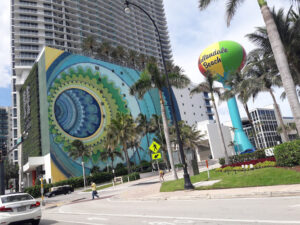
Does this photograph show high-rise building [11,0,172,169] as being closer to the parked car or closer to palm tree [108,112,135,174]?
palm tree [108,112,135,174]

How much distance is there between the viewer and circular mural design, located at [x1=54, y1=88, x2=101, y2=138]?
2057 inches

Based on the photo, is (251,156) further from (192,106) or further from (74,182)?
(192,106)

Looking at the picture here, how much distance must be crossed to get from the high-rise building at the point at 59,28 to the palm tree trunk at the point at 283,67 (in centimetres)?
7283

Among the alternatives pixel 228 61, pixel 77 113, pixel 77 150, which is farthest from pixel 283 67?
pixel 77 113

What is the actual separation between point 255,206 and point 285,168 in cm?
738

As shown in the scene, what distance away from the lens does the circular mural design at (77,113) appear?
52250 mm

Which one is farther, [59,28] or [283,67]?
[59,28]

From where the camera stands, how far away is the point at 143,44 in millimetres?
123125

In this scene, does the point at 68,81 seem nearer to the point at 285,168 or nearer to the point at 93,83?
the point at 93,83

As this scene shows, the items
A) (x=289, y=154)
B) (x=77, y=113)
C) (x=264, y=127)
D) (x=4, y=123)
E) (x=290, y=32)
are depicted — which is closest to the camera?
(x=289, y=154)

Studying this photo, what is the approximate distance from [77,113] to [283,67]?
47.3 metres

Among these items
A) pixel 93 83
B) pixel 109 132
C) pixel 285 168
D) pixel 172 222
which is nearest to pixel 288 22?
pixel 285 168

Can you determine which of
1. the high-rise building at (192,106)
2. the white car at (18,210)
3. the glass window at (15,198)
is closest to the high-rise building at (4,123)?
the high-rise building at (192,106)

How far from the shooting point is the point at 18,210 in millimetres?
9641
